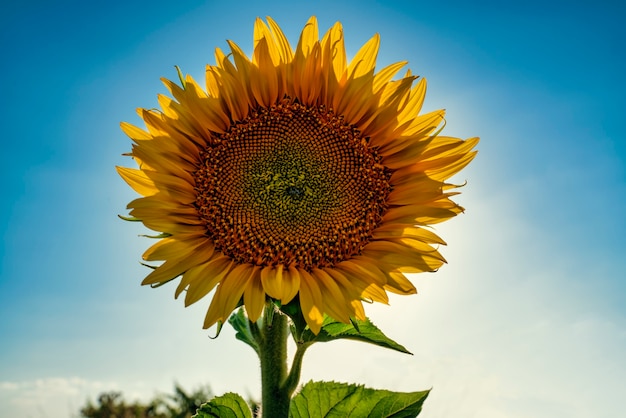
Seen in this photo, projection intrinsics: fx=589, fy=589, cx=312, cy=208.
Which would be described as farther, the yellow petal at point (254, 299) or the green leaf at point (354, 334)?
the green leaf at point (354, 334)

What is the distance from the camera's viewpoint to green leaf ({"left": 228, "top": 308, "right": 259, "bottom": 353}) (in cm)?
348

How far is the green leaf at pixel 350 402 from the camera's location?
3.65m

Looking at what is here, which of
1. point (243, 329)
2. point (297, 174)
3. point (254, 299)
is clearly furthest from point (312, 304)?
point (297, 174)

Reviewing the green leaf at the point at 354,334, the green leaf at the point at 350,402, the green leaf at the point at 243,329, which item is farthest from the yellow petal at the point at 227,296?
the green leaf at the point at 350,402

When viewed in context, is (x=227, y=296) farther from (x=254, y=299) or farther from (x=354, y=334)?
(x=354, y=334)

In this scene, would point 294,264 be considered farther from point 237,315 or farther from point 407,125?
point 407,125

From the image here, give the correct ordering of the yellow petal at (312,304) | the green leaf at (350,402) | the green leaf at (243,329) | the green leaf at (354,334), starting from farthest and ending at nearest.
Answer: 1. the green leaf at (350,402)
2. the green leaf at (243,329)
3. the green leaf at (354,334)
4. the yellow petal at (312,304)

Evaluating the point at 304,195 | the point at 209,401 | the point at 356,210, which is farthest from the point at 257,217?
Result: the point at 209,401

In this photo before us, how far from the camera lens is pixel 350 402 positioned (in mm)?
3703

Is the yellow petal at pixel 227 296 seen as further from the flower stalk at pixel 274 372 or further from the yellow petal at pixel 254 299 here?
A: the flower stalk at pixel 274 372

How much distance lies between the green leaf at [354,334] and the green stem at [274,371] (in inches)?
6.3

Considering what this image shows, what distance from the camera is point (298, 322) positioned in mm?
3156

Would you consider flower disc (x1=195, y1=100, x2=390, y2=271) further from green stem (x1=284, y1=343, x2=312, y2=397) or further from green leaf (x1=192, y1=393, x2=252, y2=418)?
green leaf (x1=192, y1=393, x2=252, y2=418)

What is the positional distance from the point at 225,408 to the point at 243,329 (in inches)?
18.9
